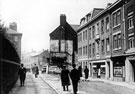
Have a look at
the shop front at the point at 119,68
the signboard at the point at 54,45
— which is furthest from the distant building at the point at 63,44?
the shop front at the point at 119,68

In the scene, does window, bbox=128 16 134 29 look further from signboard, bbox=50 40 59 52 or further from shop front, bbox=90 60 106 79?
signboard, bbox=50 40 59 52

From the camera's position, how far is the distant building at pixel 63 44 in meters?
57.8

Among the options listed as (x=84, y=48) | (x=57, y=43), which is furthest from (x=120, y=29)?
(x=57, y=43)

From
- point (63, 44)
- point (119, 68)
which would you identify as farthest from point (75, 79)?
point (63, 44)

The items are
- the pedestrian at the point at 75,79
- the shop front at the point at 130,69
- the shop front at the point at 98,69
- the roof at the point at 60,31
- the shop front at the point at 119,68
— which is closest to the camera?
the pedestrian at the point at 75,79

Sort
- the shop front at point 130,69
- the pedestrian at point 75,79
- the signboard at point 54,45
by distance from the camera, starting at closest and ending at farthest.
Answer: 1. the pedestrian at point 75,79
2. the shop front at point 130,69
3. the signboard at point 54,45

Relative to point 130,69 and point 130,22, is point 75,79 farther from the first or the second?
point 130,22

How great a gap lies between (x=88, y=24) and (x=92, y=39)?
3004 mm

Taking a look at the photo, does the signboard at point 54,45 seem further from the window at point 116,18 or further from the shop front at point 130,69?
the shop front at point 130,69

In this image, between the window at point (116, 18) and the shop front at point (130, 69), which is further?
the window at point (116, 18)

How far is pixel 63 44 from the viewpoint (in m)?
61.2

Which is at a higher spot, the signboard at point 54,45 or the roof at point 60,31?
the roof at point 60,31

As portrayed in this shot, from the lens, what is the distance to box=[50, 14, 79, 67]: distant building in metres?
57.8

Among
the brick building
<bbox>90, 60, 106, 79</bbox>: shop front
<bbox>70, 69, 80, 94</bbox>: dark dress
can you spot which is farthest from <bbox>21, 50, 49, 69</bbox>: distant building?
<bbox>70, 69, 80, 94</bbox>: dark dress
